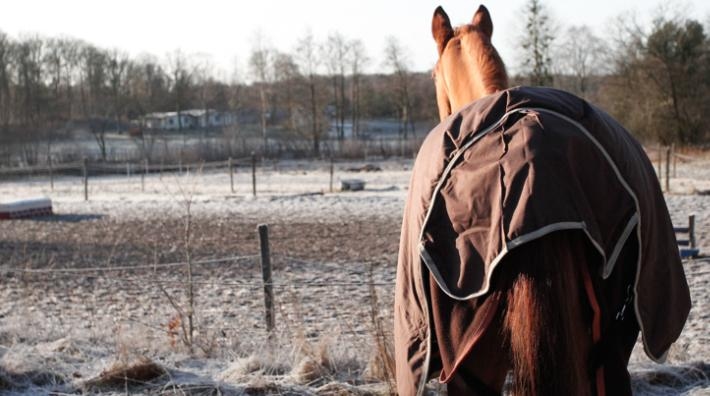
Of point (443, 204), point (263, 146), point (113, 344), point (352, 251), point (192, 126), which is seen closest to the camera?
point (443, 204)

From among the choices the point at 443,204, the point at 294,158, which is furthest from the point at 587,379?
the point at 294,158

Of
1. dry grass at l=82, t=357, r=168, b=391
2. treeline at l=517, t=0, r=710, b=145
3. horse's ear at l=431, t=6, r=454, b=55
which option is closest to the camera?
horse's ear at l=431, t=6, r=454, b=55

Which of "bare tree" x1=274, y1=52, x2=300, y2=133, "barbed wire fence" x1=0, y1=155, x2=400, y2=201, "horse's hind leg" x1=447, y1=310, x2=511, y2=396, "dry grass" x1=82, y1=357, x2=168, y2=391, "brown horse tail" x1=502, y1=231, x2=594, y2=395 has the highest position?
"bare tree" x1=274, y1=52, x2=300, y2=133

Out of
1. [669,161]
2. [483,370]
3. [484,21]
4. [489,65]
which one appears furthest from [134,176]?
[483,370]

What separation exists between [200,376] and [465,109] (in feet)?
8.45

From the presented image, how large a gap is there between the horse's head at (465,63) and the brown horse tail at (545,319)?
109 cm

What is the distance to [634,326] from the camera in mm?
2553

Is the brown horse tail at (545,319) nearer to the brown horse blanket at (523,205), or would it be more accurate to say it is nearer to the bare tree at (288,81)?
the brown horse blanket at (523,205)

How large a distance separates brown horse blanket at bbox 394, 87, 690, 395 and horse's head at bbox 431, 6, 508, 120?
0.66 meters

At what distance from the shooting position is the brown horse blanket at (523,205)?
2238 mm

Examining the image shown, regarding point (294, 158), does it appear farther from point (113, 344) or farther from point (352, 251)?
point (113, 344)

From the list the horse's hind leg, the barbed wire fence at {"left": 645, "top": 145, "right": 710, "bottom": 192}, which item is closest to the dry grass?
the horse's hind leg

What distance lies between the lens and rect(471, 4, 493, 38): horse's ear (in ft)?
12.5

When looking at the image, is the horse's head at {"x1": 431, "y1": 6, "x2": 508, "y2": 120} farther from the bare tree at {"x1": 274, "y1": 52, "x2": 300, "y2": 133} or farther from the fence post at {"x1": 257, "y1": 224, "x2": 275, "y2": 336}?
the bare tree at {"x1": 274, "y1": 52, "x2": 300, "y2": 133}
